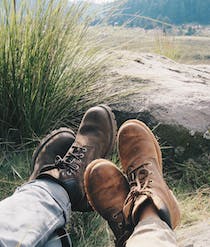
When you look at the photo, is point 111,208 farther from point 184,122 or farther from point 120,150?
point 184,122

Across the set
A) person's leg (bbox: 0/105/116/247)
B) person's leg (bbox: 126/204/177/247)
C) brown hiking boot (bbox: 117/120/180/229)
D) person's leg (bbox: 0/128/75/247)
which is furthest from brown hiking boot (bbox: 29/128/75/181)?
person's leg (bbox: 126/204/177/247)

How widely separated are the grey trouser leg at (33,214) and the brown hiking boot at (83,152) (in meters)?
0.11

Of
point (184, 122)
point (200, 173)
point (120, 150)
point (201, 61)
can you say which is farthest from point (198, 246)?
point (201, 61)

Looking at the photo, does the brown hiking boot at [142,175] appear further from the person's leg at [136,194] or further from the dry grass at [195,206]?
the dry grass at [195,206]

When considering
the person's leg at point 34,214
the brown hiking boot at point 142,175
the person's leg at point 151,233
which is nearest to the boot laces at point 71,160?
the person's leg at point 34,214

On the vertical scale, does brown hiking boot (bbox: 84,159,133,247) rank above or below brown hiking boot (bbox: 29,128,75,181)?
below

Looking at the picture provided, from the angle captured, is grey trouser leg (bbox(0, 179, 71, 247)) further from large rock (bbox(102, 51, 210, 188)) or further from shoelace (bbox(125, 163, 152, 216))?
large rock (bbox(102, 51, 210, 188))

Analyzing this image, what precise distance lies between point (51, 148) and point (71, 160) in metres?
0.16

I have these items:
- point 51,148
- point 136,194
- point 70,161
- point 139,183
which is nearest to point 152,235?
point 136,194

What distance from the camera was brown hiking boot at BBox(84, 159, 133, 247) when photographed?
A: 5.40 feet

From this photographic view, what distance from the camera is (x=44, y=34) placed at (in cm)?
231

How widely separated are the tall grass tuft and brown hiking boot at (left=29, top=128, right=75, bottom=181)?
29 centimetres

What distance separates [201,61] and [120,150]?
4173 mm

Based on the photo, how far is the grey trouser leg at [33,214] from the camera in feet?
3.86
